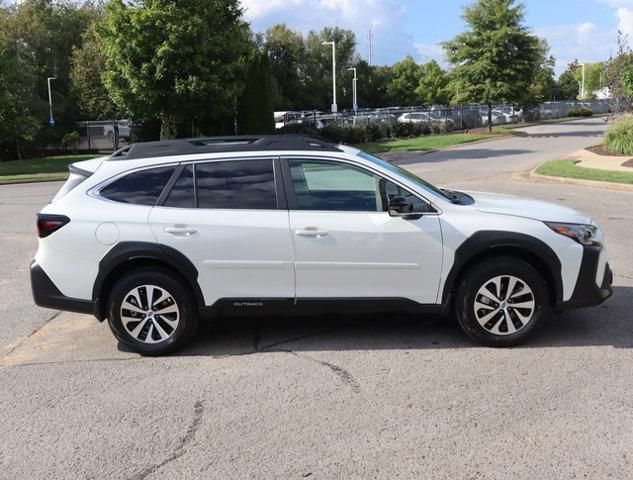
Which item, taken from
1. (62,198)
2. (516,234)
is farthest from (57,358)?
(516,234)

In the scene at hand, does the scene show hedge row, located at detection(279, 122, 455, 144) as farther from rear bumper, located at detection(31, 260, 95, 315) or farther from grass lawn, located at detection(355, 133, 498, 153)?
rear bumper, located at detection(31, 260, 95, 315)

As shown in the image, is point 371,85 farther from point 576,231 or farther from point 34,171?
point 576,231

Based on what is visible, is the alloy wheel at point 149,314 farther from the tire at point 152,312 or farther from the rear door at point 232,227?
the rear door at point 232,227

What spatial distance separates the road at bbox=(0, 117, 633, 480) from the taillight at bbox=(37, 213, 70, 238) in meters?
1.05

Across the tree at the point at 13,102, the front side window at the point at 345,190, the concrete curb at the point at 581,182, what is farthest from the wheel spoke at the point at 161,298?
the tree at the point at 13,102

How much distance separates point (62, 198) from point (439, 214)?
307 cm

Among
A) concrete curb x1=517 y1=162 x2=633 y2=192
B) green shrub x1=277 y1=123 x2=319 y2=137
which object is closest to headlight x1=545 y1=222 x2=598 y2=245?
concrete curb x1=517 y1=162 x2=633 y2=192

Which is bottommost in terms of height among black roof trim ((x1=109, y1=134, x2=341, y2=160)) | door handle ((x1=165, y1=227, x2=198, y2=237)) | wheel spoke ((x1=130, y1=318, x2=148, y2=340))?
wheel spoke ((x1=130, y1=318, x2=148, y2=340))

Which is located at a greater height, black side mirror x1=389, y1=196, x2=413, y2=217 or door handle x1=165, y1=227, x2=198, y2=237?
black side mirror x1=389, y1=196, x2=413, y2=217

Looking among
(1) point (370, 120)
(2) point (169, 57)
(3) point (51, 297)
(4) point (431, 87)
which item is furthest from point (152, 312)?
(4) point (431, 87)

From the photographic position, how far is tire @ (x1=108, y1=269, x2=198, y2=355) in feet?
16.5

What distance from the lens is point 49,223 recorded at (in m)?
5.08

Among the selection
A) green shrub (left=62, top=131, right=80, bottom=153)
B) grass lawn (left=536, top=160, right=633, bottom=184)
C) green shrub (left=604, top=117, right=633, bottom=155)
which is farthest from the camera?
green shrub (left=62, top=131, right=80, bottom=153)

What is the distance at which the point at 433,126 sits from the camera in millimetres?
41156
